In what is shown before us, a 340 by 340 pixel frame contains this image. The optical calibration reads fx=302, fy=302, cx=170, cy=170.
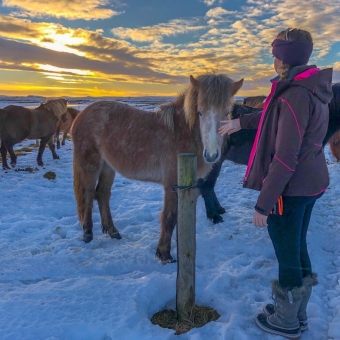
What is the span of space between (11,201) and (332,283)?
6010mm

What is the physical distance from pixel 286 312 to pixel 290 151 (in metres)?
1.40

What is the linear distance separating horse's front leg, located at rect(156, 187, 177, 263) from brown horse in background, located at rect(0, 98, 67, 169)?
22.9 feet

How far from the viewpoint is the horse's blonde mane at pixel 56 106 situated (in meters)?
10.6

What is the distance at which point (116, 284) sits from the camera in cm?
318

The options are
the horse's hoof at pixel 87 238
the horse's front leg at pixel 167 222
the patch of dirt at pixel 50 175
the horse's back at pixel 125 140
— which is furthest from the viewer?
the patch of dirt at pixel 50 175

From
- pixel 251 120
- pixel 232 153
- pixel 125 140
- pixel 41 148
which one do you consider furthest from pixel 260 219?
pixel 41 148

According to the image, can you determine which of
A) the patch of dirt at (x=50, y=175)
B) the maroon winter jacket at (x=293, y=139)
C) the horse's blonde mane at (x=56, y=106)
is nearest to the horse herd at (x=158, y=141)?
the maroon winter jacket at (x=293, y=139)

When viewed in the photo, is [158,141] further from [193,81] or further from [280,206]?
[280,206]

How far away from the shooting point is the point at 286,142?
6.50ft

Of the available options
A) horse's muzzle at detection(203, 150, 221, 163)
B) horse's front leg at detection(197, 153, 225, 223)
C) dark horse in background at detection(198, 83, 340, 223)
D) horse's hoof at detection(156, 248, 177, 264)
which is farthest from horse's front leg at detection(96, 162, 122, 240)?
horse's muzzle at detection(203, 150, 221, 163)

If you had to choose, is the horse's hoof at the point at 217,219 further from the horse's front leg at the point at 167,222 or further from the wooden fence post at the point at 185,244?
the wooden fence post at the point at 185,244

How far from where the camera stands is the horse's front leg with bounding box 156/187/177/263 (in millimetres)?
3893

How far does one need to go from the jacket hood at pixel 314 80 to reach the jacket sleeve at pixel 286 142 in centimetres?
8

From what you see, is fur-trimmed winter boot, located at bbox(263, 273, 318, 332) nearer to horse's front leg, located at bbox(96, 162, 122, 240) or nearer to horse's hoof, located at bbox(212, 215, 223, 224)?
horse's hoof, located at bbox(212, 215, 223, 224)
